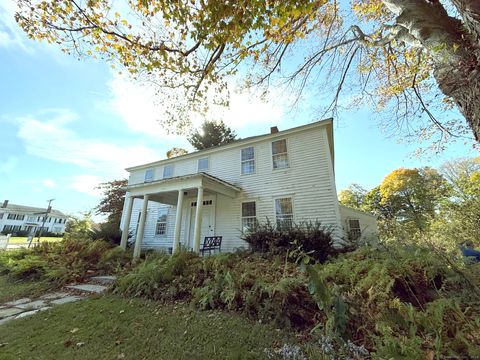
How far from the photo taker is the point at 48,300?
4836mm

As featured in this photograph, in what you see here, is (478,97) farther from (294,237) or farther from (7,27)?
(7,27)

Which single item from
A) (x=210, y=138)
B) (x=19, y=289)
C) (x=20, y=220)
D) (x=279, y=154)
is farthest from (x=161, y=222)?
(x=20, y=220)

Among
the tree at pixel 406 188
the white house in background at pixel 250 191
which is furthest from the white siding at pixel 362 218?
the tree at pixel 406 188

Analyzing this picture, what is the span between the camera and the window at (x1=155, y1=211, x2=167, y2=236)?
12.2 meters

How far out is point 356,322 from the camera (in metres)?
2.50

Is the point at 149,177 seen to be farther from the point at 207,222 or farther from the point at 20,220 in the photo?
the point at 20,220

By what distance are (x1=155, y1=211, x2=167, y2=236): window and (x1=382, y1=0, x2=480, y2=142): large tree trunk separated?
41.3 ft

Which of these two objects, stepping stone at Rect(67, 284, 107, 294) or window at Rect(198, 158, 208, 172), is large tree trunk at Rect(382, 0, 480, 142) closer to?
stepping stone at Rect(67, 284, 107, 294)

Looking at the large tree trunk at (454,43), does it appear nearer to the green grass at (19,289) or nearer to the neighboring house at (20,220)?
the green grass at (19,289)

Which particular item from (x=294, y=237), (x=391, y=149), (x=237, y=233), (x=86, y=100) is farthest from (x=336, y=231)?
(x=86, y=100)

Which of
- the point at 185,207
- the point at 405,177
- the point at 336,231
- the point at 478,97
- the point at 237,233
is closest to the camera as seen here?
the point at 478,97

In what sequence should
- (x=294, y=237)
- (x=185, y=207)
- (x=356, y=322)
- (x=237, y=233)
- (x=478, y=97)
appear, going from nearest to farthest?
(x=478, y=97)
(x=356, y=322)
(x=294, y=237)
(x=237, y=233)
(x=185, y=207)

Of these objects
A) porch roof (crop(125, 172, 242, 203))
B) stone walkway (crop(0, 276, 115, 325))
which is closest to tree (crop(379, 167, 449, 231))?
porch roof (crop(125, 172, 242, 203))

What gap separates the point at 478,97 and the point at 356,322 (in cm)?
293
